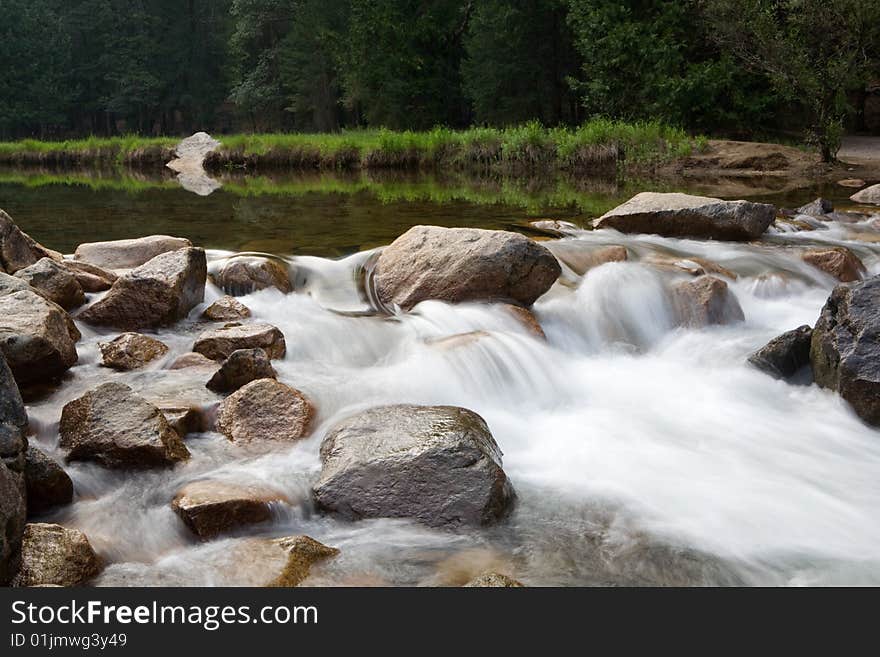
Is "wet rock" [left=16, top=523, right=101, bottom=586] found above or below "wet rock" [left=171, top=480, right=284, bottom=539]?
above

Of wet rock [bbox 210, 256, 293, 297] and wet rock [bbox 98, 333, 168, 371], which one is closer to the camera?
wet rock [bbox 98, 333, 168, 371]

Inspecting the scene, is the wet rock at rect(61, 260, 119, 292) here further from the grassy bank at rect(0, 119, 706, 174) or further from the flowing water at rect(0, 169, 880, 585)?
the grassy bank at rect(0, 119, 706, 174)

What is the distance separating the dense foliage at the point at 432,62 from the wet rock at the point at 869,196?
15.5 feet

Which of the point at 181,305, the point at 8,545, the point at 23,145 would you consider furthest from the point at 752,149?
the point at 23,145

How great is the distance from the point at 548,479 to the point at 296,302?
3004mm

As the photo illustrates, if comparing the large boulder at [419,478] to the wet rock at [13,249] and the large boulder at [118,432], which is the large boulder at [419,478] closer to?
the large boulder at [118,432]

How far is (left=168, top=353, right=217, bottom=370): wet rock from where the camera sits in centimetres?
471

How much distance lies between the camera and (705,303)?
607 cm

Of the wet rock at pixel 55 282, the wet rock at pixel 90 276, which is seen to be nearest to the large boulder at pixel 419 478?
the wet rock at pixel 55 282

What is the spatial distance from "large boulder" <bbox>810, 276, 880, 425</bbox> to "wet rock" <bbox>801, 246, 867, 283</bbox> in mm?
2617

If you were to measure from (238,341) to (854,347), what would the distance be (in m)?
3.50

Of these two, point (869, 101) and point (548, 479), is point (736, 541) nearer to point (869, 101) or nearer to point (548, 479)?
point (548, 479)

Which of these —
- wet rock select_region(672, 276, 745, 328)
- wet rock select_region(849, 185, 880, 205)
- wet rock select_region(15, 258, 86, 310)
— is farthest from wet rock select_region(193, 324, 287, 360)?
wet rock select_region(849, 185, 880, 205)

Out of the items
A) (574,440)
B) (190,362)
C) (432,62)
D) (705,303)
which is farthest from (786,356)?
(432,62)
